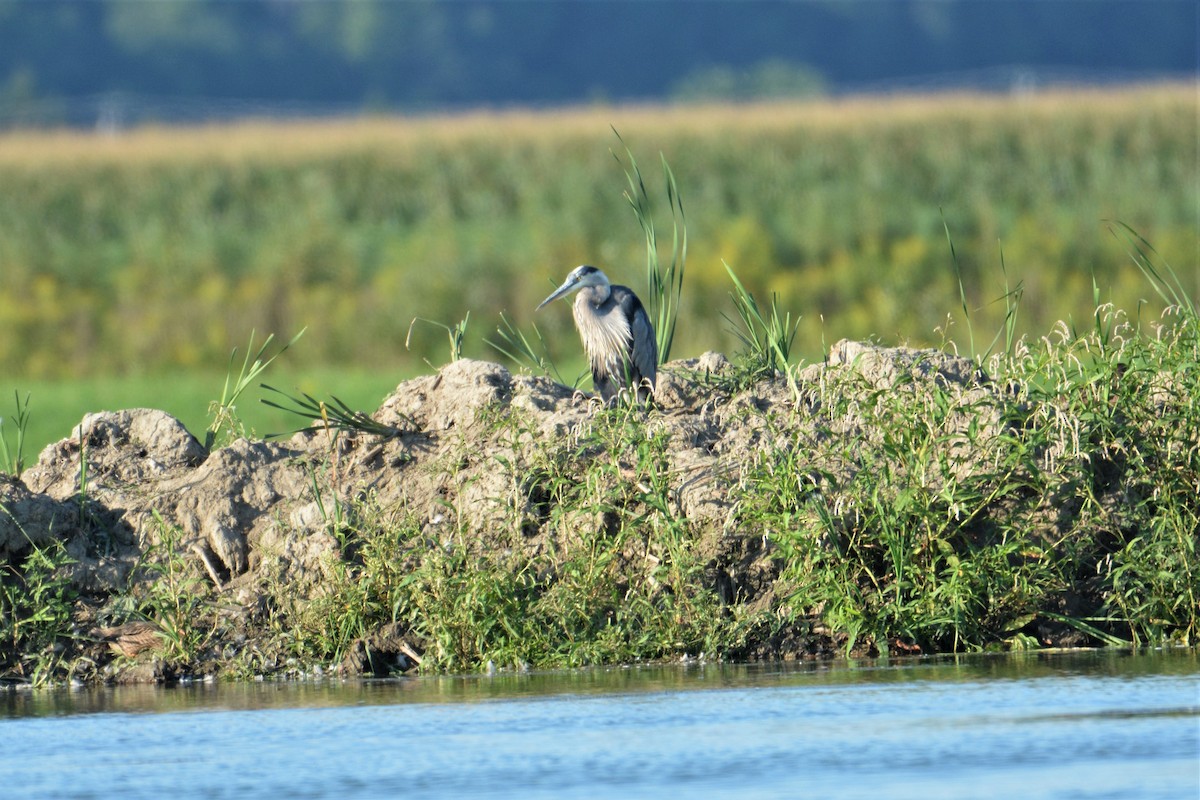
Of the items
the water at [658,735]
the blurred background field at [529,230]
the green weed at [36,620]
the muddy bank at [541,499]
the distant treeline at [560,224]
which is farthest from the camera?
the distant treeline at [560,224]

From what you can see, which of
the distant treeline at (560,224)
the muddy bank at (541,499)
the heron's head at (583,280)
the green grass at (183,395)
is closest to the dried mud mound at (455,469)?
the muddy bank at (541,499)

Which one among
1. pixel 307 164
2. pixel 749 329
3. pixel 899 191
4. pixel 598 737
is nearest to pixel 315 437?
pixel 749 329

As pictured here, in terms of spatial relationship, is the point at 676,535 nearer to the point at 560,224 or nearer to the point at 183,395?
the point at 183,395

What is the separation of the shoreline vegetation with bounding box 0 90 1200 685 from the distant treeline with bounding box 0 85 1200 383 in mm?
12770

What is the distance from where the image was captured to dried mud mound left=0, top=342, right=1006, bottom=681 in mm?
7992

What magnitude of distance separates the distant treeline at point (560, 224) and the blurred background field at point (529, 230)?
1.9 inches

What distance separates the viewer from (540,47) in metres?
108

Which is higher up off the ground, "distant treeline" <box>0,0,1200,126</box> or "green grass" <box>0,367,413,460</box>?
"distant treeline" <box>0,0,1200,126</box>

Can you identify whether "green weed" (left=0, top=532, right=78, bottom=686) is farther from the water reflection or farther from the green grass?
the green grass

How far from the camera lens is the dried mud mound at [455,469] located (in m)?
7.99

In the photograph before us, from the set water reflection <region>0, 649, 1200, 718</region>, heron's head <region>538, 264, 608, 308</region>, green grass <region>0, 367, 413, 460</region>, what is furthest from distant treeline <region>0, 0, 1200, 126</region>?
water reflection <region>0, 649, 1200, 718</region>

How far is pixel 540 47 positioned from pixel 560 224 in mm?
84426

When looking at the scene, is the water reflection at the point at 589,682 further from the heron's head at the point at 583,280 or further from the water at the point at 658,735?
the heron's head at the point at 583,280

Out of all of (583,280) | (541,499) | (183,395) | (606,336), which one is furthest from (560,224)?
(541,499)
